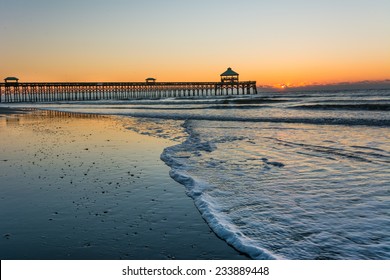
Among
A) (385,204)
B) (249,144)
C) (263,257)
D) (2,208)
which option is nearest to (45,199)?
(2,208)

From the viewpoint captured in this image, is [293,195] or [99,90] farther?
[99,90]

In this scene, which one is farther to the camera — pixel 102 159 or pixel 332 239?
pixel 102 159

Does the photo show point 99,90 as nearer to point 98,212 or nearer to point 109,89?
point 109,89

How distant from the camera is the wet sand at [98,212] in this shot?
11.9ft

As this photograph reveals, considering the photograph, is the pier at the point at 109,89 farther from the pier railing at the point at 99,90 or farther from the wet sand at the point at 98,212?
the wet sand at the point at 98,212

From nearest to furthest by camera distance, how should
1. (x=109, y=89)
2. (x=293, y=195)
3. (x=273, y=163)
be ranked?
(x=293, y=195), (x=273, y=163), (x=109, y=89)

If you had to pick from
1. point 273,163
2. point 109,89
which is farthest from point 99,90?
point 273,163

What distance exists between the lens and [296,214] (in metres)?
4.61

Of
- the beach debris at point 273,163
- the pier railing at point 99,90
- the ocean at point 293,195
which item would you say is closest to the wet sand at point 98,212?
the ocean at point 293,195

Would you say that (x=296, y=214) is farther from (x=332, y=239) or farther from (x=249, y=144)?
(x=249, y=144)

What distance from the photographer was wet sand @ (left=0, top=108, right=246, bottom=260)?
11.9 feet

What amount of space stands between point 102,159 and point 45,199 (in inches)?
128

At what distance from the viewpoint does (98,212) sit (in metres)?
4.79
